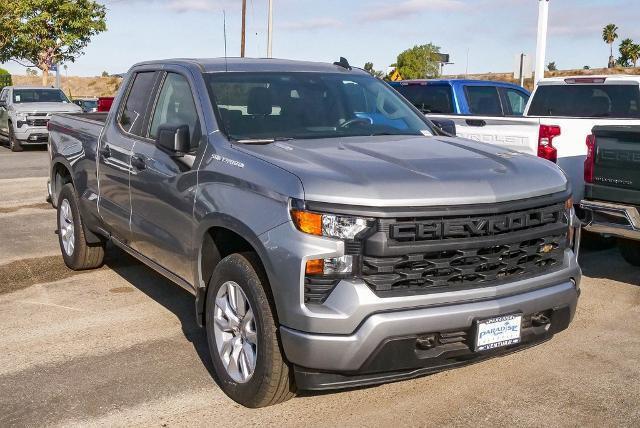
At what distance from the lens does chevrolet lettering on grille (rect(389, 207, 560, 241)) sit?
3.51m

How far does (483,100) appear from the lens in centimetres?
1117

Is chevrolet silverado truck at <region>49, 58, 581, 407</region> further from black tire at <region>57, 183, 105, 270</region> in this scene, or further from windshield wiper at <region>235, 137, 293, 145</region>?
black tire at <region>57, 183, 105, 270</region>

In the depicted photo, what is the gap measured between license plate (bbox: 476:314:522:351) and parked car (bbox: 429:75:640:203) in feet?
12.8

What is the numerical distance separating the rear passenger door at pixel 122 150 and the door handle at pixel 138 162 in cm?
A: 9

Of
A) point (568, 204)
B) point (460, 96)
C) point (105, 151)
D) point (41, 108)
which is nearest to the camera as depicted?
point (568, 204)

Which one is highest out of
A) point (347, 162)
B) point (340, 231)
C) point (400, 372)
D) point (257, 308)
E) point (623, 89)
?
point (623, 89)

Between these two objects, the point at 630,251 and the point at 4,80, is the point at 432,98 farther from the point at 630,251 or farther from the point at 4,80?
the point at 4,80

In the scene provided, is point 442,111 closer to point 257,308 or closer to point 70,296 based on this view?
point 70,296

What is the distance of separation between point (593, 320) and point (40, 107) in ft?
Answer: 56.2

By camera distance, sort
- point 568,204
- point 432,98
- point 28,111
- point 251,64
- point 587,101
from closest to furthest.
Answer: point 568,204 → point 251,64 → point 587,101 → point 432,98 → point 28,111

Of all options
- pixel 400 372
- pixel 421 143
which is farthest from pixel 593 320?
pixel 400 372

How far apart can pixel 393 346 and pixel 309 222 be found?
0.69m

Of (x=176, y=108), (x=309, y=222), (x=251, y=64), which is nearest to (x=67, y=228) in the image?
(x=176, y=108)

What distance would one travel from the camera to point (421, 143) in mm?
4539
